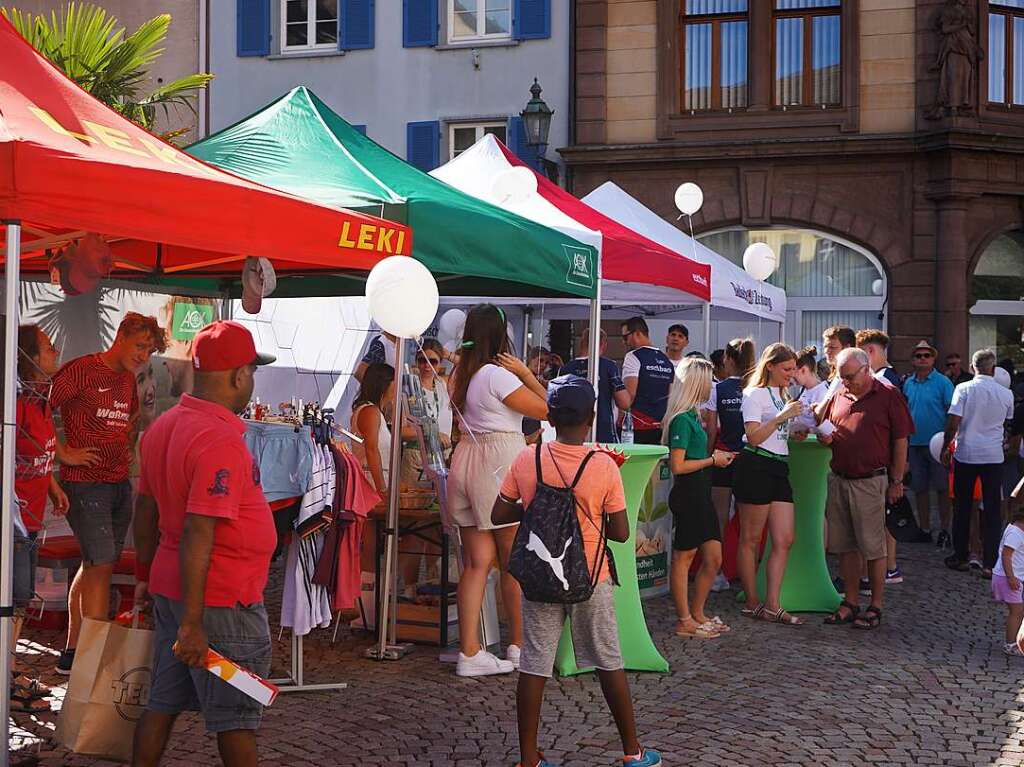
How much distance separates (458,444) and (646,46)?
14191 mm

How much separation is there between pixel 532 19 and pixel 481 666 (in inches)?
597

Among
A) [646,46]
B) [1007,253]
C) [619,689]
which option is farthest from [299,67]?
[619,689]

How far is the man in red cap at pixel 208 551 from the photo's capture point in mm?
3893

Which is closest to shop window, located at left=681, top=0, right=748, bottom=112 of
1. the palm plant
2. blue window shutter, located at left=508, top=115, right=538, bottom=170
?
blue window shutter, located at left=508, top=115, right=538, bottom=170

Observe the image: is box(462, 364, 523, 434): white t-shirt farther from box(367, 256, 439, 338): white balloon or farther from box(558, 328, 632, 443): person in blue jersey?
Answer: box(558, 328, 632, 443): person in blue jersey

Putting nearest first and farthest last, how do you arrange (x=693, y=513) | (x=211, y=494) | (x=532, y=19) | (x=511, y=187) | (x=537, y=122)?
(x=211, y=494) → (x=693, y=513) → (x=511, y=187) → (x=537, y=122) → (x=532, y=19)

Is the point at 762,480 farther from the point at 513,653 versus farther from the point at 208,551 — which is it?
the point at 208,551

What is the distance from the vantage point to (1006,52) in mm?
18922

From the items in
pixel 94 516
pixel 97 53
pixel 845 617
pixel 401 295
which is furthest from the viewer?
pixel 97 53

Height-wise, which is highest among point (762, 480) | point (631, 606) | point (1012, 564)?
point (762, 480)

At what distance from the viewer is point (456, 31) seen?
2061 centimetres

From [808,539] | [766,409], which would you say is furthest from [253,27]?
[766,409]

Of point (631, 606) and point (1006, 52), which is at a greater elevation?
point (1006, 52)

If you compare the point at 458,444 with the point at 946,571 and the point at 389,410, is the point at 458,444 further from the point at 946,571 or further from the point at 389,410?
the point at 946,571
